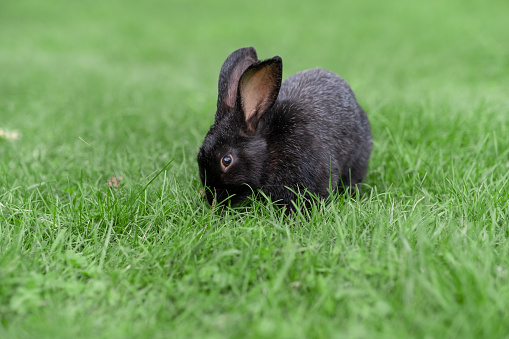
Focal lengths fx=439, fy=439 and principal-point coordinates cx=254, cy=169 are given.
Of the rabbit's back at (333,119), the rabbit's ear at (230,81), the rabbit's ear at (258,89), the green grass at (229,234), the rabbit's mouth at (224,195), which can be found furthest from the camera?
the rabbit's back at (333,119)

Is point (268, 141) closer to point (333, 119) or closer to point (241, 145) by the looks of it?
point (241, 145)

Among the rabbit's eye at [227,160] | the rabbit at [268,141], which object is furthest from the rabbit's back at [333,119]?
the rabbit's eye at [227,160]

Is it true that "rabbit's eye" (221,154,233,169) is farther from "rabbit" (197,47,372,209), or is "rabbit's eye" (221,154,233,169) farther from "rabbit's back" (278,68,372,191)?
"rabbit's back" (278,68,372,191)

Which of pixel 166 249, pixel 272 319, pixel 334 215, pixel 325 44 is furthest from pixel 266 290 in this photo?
pixel 325 44

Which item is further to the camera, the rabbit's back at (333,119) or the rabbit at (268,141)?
the rabbit's back at (333,119)

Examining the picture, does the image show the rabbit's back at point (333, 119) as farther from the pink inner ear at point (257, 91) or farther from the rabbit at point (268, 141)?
the pink inner ear at point (257, 91)

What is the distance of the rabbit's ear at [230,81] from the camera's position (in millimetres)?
3119

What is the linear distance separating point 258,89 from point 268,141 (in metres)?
0.37

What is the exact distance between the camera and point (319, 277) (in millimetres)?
2047

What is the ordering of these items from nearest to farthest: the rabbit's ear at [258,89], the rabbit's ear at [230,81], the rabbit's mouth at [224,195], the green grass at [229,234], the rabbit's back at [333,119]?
the green grass at [229,234] → the rabbit's ear at [258,89] → the rabbit's mouth at [224,195] → the rabbit's ear at [230,81] → the rabbit's back at [333,119]

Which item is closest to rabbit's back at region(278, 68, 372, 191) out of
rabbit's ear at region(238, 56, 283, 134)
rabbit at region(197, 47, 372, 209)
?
rabbit at region(197, 47, 372, 209)

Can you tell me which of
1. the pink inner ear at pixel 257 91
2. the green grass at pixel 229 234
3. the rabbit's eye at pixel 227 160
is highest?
the pink inner ear at pixel 257 91

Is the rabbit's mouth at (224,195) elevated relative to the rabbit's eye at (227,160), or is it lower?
lower

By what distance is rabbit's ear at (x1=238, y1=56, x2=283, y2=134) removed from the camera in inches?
112
